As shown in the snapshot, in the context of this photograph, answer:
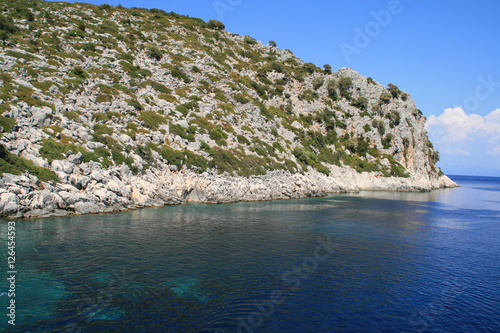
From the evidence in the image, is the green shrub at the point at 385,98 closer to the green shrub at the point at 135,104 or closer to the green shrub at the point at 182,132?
the green shrub at the point at 182,132

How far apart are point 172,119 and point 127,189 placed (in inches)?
869

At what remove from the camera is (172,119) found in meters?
57.8

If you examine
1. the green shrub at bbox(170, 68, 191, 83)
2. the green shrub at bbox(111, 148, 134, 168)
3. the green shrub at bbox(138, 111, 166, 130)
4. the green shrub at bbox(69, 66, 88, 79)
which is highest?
the green shrub at bbox(170, 68, 191, 83)

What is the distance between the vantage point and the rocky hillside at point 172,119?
3647 cm

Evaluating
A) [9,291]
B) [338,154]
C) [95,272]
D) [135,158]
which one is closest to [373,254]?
[95,272]

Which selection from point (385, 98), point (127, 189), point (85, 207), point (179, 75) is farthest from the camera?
point (385, 98)

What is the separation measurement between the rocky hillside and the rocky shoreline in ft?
0.54

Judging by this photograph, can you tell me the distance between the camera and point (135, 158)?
1719 inches

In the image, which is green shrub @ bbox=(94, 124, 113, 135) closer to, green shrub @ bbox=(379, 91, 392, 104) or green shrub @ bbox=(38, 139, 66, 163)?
green shrub @ bbox=(38, 139, 66, 163)

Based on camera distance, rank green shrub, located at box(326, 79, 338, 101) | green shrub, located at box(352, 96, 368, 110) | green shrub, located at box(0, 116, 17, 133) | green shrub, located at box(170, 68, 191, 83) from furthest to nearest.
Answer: green shrub, located at box(326, 79, 338, 101) → green shrub, located at box(352, 96, 368, 110) → green shrub, located at box(170, 68, 191, 83) → green shrub, located at box(0, 116, 17, 133)

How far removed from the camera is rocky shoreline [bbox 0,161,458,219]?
29.8m

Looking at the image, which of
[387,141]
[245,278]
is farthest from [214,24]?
[245,278]

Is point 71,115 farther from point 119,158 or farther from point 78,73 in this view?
point 78,73

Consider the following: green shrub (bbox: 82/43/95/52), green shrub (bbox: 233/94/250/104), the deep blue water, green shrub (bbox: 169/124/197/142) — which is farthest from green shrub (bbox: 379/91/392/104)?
green shrub (bbox: 82/43/95/52)
